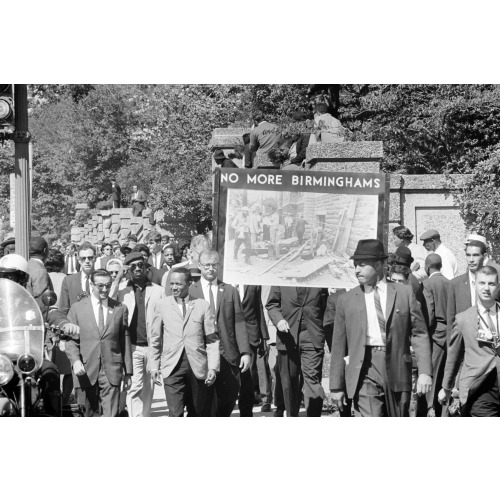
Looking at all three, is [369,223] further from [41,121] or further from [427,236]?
[41,121]

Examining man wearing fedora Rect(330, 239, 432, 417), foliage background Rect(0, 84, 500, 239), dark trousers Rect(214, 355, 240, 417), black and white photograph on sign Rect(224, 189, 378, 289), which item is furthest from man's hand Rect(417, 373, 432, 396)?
foliage background Rect(0, 84, 500, 239)

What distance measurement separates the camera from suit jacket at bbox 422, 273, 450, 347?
40.0 ft

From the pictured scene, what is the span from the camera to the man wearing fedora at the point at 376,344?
397 inches

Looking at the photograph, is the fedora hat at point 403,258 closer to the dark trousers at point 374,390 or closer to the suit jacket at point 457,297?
the suit jacket at point 457,297

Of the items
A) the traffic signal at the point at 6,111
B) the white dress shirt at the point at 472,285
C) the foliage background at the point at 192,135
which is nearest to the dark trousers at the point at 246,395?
the white dress shirt at the point at 472,285

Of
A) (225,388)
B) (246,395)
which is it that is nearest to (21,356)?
(225,388)

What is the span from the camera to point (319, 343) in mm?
12133

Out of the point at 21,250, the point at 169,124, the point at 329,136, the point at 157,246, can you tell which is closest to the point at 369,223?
the point at 21,250

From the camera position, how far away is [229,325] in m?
11.8

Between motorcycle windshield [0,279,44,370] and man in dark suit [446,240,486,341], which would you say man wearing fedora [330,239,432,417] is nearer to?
man in dark suit [446,240,486,341]

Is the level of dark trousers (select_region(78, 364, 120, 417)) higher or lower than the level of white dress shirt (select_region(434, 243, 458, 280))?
lower

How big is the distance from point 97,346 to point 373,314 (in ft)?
9.97

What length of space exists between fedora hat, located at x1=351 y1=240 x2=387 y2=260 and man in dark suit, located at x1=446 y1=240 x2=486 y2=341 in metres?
1.61

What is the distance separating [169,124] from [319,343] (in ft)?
69.0
